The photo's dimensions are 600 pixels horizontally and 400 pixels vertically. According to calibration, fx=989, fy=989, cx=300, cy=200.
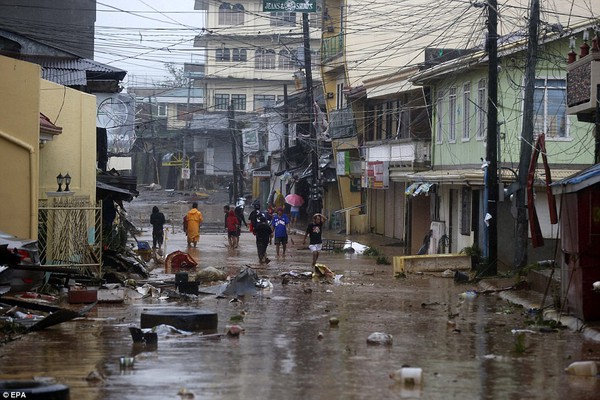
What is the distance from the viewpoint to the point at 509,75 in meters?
30.5

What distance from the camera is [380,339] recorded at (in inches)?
566

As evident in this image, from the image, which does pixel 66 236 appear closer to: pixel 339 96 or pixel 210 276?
pixel 210 276

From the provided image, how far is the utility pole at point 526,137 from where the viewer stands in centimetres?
2403

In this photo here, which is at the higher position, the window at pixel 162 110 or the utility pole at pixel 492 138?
the window at pixel 162 110

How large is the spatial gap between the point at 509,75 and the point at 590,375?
20053 millimetres

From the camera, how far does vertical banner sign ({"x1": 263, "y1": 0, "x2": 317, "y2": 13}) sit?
34938mm

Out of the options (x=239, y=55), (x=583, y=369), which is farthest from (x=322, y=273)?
(x=239, y=55)

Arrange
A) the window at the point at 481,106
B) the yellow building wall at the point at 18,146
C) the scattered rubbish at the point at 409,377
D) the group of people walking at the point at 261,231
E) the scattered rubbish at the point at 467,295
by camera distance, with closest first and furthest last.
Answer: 1. the scattered rubbish at the point at 409,377
2. the yellow building wall at the point at 18,146
3. the scattered rubbish at the point at 467,295
4. the group of people walking at the point at 261,231
5. the window at the point at 481,106

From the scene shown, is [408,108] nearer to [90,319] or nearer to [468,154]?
[468,154]

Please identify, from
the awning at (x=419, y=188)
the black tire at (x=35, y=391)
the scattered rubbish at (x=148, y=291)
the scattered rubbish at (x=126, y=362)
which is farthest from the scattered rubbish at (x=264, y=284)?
the black tire at (x=35, y=391)

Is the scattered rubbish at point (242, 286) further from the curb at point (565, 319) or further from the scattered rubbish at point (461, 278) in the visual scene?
the scattered rubbish at point (461, 278)

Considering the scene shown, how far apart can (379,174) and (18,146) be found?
2495cm

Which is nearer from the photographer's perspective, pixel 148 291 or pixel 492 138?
pixel 148 291

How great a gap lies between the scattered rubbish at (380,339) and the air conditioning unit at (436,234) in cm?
2166
